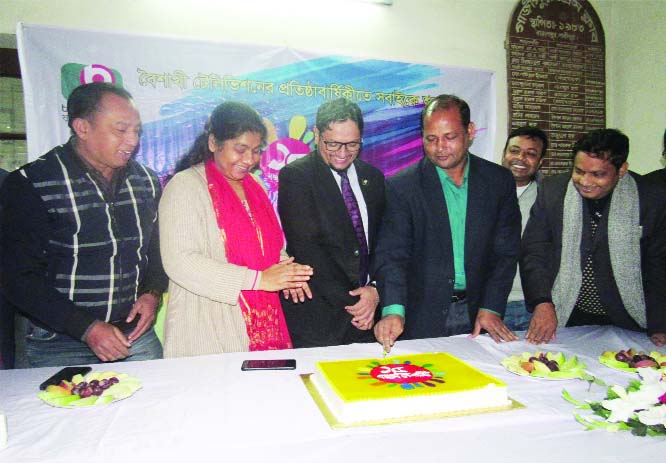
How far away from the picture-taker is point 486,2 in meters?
3.36

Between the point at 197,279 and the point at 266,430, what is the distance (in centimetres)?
78

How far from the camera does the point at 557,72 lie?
3.46 meters

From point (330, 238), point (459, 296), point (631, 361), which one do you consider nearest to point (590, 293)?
point (459, 296)

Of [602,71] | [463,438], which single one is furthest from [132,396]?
[602,71]

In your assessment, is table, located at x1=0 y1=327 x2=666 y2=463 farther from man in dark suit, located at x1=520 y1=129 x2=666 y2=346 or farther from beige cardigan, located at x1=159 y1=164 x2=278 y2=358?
man in dark suit, located at x1=520 y1=129 x2=666 y2=346

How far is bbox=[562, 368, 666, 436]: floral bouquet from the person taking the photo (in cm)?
97

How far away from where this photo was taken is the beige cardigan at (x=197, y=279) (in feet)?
5.49

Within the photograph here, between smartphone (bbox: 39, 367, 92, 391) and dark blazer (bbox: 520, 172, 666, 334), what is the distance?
1668 millimetres

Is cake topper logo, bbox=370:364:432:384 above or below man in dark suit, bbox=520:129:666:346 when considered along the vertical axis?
below

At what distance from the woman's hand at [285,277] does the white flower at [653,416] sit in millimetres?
1037

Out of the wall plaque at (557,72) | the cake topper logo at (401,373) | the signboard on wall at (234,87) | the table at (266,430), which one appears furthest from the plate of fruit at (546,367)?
the wall plaque at (557,72)

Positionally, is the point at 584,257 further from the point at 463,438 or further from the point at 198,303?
the point at 198,303

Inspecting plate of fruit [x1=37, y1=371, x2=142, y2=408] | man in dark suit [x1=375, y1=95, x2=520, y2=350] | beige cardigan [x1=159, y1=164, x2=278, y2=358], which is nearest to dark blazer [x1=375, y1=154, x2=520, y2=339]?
man in dark suit [x1=375, y1=95, x2=520, y2=350]

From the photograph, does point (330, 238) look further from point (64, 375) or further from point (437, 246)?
point (64, 375)
